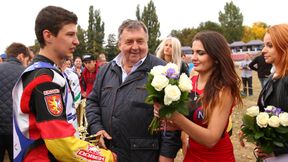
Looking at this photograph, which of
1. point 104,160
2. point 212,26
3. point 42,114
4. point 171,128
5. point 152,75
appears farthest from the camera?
point 212,26

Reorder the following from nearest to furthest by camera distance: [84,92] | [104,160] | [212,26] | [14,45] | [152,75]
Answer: [104,160] < [152,75] < [14,45] < [84,92] < [212,26]

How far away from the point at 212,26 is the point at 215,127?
9189 centimetres

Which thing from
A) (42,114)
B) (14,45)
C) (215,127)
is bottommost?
(215,127)

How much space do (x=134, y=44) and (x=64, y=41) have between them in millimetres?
983

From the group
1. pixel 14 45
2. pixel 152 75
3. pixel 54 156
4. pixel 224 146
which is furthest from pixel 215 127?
pixel 14 45

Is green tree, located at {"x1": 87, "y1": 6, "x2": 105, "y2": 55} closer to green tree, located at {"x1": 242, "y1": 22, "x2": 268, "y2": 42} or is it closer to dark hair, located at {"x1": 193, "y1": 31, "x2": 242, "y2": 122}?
dark hair, located at {"x1": 193, "y1": 31, "x2": 242, "y2": 122}

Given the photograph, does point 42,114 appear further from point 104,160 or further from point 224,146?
point 224,146

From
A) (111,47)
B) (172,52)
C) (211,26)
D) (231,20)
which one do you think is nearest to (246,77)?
(172,52)

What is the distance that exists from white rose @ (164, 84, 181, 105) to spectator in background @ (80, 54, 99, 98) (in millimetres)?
7276

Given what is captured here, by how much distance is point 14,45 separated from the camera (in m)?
5.86

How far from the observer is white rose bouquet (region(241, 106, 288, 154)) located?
123 inches

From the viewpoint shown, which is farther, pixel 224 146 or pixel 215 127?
pixel 224 146

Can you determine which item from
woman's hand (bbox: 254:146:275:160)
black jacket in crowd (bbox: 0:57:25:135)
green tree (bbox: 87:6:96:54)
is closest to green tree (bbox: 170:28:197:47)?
green tree (bbox: 87:6:96:54)

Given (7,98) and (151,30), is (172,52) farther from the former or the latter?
(151,30)
